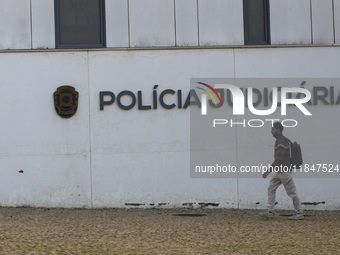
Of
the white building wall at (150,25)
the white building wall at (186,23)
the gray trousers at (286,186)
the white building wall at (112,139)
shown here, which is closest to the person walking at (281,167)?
the gray trousers at (286,186)

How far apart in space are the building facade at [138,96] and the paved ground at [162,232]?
59 centimetres

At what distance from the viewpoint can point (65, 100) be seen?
49.3ft

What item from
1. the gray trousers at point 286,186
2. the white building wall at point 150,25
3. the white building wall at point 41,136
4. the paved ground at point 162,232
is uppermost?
the white building wall at point 150,25

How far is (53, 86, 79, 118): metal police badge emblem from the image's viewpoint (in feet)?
49.2

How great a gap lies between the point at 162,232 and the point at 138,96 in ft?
15.3

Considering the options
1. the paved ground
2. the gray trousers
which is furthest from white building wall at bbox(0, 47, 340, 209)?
the gray trousers

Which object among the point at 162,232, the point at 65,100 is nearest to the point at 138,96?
the point at 65,100

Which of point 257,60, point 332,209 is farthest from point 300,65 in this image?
point 332,209

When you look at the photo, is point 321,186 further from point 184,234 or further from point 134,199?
point 184,234

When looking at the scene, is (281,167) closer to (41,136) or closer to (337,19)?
(337,19)

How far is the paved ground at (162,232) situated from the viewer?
955 cm

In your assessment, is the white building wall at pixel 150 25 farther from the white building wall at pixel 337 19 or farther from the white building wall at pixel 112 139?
the white building wall at pixel 337 19

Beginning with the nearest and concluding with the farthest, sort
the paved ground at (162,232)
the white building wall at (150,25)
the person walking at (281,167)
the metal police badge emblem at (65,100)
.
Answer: the paved ground at (162,232)
the person walking at (281,167)
the metal police badge emblem at (65,100)
the white building wall at (150,25)

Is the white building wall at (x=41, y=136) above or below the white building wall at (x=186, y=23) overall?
below
